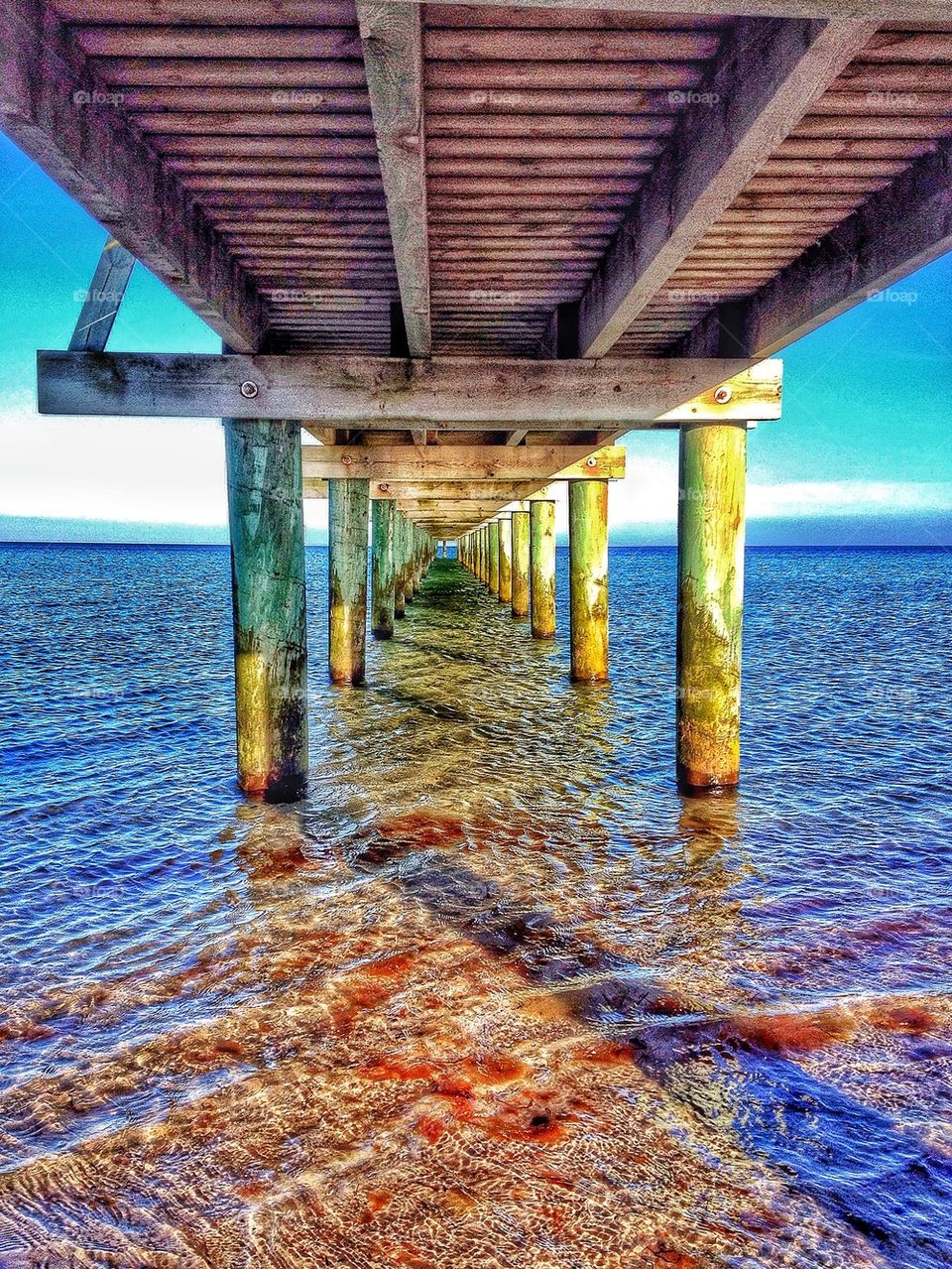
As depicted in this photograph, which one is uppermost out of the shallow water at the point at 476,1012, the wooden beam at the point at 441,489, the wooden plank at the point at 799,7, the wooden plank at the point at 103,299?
the wooden plank at the point at 103,299

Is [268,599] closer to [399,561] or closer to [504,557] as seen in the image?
[399,561]

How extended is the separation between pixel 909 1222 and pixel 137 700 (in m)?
10.7

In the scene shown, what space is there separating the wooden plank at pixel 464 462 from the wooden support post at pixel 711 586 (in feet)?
13.2

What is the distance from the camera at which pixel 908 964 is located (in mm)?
3805

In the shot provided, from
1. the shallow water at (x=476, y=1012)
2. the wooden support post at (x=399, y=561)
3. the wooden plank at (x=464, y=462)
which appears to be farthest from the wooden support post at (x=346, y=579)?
the wooden support post at (x=399, y=561)

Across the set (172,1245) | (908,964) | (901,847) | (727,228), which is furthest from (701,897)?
(727,228)

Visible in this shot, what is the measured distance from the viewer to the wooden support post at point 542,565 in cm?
1606

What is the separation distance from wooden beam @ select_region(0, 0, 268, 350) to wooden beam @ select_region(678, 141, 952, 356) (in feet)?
10.2

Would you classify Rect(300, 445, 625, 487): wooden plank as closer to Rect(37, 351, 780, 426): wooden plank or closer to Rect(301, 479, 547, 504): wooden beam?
Rect(301, 479, 547, 504): wooden beam

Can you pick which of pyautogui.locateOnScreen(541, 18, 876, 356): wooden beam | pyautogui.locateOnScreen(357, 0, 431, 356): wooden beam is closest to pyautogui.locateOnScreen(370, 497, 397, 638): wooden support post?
pyautogui.locateOnScreen(541, 18, 876, 356): wooden beam

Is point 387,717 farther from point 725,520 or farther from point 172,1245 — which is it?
point 172,1245

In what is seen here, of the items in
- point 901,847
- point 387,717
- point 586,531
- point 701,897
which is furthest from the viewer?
point 586,531

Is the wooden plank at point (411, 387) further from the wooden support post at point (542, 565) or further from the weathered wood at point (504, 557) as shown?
the weathered wood at point (504, 557)

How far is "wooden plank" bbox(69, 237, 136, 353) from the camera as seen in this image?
4.71 meters
